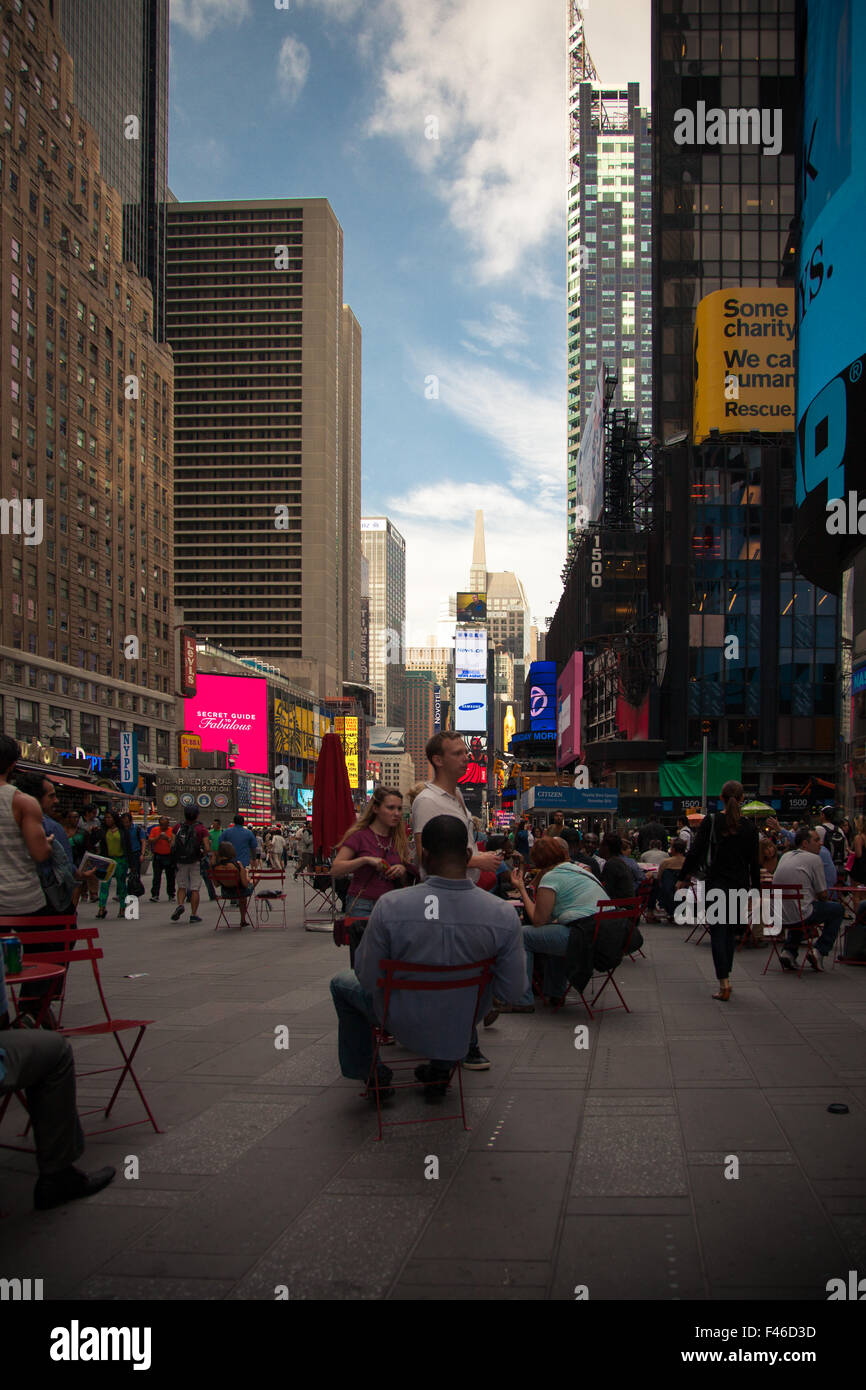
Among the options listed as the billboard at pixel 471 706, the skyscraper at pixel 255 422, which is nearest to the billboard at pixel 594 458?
the billboard at pixel 471 706

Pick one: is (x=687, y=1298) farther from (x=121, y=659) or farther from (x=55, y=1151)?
(x=121, y=659)

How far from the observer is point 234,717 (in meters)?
92.8

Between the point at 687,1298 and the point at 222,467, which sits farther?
the point at 222,467

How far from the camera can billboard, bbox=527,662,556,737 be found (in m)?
109

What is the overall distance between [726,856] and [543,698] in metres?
101

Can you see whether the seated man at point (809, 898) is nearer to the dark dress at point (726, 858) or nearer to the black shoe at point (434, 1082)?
the dark dress at point (726, 858)

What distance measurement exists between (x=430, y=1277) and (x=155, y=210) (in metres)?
138

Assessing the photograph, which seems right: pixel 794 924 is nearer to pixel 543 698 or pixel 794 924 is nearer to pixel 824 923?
pixel 824 923

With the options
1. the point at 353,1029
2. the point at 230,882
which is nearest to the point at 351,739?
the point at 230,882

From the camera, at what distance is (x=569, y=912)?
26.0 ft

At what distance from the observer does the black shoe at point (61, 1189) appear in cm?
396

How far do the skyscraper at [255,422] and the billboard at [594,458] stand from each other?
3071 inches
